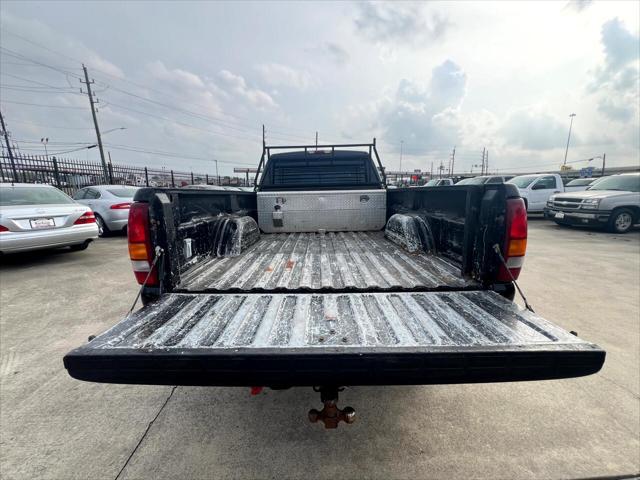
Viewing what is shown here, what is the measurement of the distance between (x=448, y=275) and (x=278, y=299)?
1299mm

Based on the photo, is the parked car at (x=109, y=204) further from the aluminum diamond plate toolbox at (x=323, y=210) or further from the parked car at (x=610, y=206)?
the parked car at (x=610, y=206)

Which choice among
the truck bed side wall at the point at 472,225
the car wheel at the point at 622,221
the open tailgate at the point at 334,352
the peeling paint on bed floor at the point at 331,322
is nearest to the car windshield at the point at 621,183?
the car wheel at the point at 622,221

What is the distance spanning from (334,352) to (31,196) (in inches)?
289

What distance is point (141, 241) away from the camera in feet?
5.94

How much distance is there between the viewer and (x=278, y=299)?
1.83 metres

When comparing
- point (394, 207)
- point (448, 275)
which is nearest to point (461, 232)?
point (448, 275)

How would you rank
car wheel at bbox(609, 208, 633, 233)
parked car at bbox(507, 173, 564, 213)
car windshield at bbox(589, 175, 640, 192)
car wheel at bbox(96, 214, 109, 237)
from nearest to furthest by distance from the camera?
car wheel at bbox(96, 214, 109, 237) → car wheel at bbox(609, 208, 633, 233) → car windshield at bbox(589, 175, 640, 192) → parked car at bbox(507, 173, 564, 213)

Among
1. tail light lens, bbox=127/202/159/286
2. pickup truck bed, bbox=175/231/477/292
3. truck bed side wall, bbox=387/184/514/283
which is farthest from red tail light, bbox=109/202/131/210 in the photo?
truck bed side wall, bbox=387/184/514/283

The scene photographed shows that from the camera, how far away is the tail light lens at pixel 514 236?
5.84 feet

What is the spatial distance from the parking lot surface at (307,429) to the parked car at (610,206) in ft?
27.5

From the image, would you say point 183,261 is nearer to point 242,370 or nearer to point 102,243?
point 242,370

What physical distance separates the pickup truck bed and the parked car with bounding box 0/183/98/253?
490 cm

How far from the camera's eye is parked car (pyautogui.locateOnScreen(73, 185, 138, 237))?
26.8ft

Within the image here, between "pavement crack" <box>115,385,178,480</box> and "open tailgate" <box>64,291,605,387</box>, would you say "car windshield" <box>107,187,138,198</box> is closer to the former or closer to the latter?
"pavement crack" <box>115,385,178,480</box>
